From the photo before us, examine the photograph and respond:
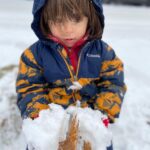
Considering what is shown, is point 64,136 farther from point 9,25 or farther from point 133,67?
point 9,25

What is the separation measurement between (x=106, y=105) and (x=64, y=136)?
21.1 inches

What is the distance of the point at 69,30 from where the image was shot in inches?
95.0

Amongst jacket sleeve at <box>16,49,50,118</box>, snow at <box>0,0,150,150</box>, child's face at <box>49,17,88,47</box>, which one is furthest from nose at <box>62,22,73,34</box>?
snow at <box>0,0,150,150</box>

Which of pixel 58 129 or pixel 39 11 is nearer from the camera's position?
pixel 58 129

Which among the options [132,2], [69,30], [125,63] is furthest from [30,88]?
[132,2]

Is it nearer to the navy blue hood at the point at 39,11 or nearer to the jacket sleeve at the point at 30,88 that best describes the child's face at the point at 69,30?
the navy blue hood at the point at 39,11

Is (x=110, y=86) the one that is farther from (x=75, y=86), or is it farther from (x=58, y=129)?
(x=58, y=129)

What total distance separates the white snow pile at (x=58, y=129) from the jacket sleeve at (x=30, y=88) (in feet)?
1.00

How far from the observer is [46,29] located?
261 centimetres

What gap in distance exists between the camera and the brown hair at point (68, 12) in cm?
232

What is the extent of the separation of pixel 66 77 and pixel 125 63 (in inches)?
82.1

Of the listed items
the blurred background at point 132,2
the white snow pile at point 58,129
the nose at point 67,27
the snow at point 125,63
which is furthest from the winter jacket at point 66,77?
the blurred background at point 132,2

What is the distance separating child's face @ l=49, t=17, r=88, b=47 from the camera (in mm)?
2396

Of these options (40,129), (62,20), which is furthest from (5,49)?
(40,129)
